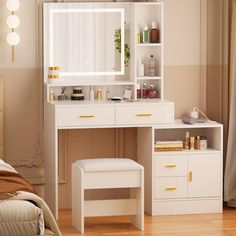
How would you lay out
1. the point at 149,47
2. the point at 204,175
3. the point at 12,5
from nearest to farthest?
the point at 12,5 → the point at 204,175 → the point at 149,47

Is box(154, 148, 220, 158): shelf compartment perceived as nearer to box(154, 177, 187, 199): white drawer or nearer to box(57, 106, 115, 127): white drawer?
box(154, 177, 187, 199): white drawer

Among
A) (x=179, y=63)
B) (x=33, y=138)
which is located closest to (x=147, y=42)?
(x=179, y=63)

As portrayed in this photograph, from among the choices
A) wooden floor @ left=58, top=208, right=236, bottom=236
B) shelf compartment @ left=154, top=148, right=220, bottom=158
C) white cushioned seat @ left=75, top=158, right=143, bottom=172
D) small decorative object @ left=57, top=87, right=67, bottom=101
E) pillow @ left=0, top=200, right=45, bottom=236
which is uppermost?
small decorative object @ left=57, top=87, right=67, bottom=101

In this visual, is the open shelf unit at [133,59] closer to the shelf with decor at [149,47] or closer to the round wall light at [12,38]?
the shelf with decor at [149,47]

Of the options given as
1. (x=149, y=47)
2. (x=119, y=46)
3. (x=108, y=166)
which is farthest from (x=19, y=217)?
(x=149, y=47)

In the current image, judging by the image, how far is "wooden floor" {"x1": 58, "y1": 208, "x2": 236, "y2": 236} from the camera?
18.5ft

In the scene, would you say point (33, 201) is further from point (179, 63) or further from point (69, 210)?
point (179, 63)

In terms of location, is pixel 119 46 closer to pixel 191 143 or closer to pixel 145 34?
pixel 145 34

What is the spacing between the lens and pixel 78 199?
5.69m

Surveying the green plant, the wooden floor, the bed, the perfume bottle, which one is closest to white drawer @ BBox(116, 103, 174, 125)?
the perfume bottle

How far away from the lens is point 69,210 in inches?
251

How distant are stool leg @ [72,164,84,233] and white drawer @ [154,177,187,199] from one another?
0.69 metres

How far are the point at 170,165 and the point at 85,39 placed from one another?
1.20 m

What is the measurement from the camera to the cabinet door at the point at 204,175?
20.3 feet
